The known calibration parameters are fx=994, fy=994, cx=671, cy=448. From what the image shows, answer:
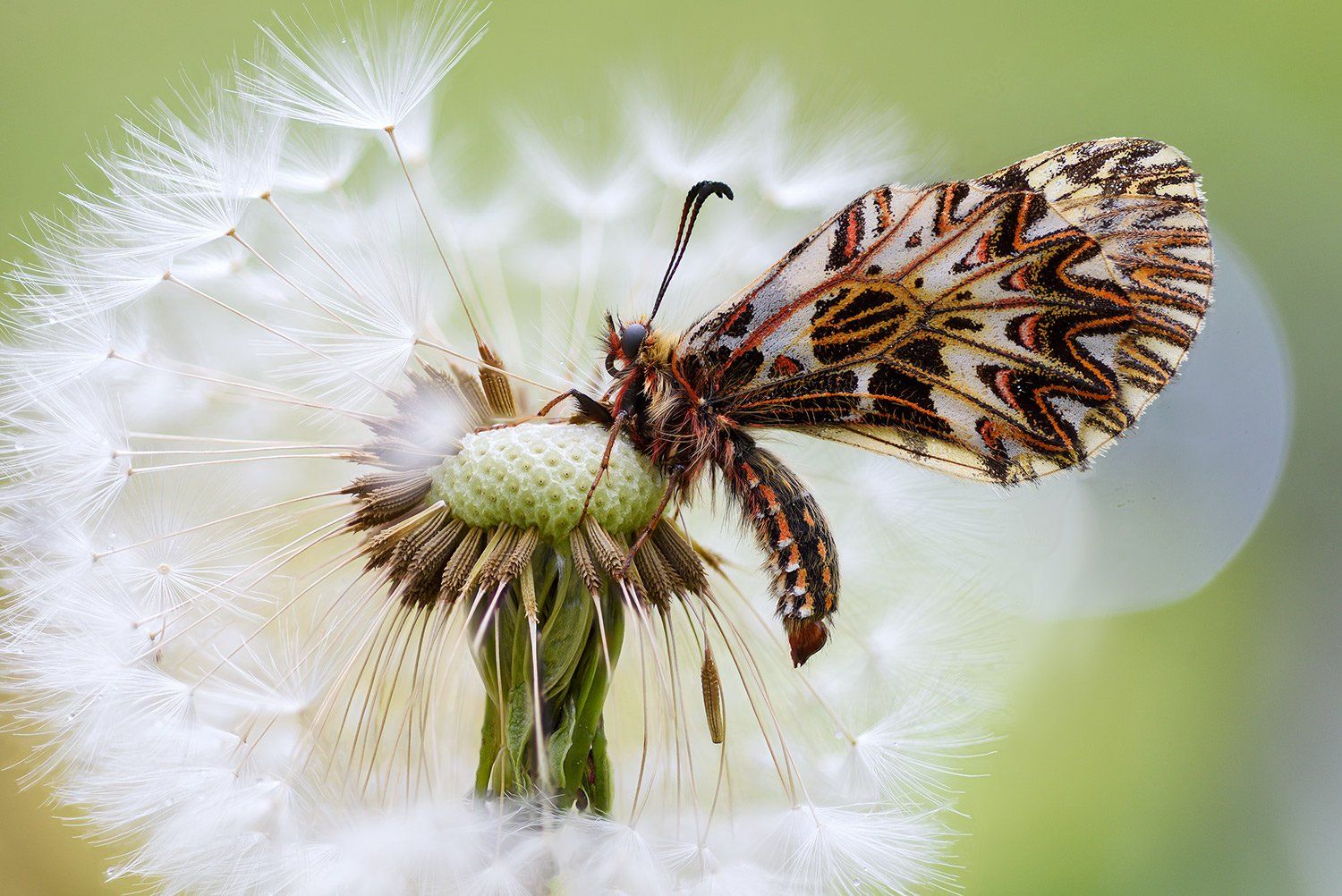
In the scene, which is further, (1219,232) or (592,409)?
(1219,232)

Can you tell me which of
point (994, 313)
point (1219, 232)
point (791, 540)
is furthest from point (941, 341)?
point (1219, 232)

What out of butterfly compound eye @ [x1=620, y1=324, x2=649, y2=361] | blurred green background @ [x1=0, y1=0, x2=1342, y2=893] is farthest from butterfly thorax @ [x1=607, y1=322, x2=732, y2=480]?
blurred green background @ [x1=0, y1=0, x2=1342, y2=893]

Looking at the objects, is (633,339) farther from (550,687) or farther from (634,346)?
(550,687)

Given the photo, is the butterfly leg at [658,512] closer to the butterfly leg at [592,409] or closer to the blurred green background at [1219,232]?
the butterfly leg at [592,409]

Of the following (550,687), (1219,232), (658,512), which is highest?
(1219,232)

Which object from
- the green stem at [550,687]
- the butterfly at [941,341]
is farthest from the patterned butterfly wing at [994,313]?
the green stem at [550,687]

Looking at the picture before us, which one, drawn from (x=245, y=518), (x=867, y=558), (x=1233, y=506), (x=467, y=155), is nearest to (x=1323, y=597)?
(x=1233, y=506)
